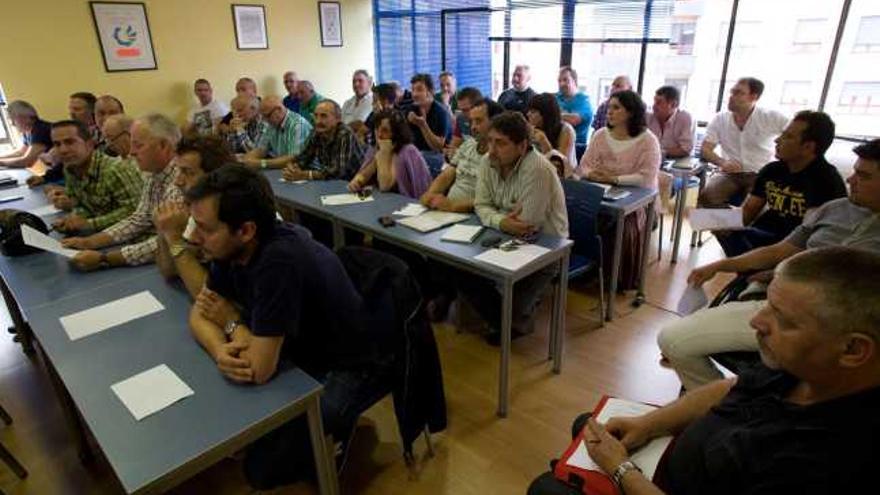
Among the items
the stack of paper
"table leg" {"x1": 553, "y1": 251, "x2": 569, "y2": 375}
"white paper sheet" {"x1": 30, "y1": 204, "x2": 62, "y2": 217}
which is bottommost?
"table leg" {"x1": 553, "y1": 251, "x2": 569, "y2": 375}

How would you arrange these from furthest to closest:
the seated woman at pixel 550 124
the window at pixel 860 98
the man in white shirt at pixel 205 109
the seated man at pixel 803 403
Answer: the man in white shirt at pixel 205 109 < the window at pixel 860 98 < the seated woman at pixel 550 124 < the seated man at pixel 803 403

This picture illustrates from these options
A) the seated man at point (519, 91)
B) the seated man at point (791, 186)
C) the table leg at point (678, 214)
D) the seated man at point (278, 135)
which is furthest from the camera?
the seated man at point (519, 91)

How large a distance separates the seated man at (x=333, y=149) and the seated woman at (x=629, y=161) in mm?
1742

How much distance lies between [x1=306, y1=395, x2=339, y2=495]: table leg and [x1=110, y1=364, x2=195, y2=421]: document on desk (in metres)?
0.33

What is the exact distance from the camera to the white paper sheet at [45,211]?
3023 millimetres

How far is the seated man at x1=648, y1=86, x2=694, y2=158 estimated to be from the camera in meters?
4.42

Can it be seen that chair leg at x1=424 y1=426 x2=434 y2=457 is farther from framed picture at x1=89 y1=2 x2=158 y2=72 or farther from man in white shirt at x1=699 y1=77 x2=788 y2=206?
framed picture at x1=89 y1=2 x2=158 y2=72

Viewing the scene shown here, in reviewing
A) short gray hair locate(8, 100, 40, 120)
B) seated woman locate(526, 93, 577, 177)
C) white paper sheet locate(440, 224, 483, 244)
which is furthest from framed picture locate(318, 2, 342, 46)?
white paper sheet locate(440, 224, 483, 244)

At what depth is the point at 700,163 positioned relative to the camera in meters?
4.22

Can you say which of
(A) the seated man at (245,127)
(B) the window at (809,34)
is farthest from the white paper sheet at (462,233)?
(B) the window at (809,34)

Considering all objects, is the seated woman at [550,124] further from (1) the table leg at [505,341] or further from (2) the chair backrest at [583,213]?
(1) the table leg at [505,341]

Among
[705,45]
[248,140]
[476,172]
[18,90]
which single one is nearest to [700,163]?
[705,45]

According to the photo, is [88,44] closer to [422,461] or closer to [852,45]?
[422,461]

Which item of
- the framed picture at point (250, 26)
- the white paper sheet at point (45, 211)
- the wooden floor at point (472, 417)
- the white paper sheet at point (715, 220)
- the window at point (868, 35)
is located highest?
the framed picture at point (250, 26)
